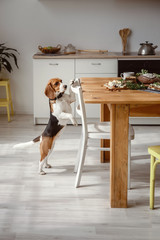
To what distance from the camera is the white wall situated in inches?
218

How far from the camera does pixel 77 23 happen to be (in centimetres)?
561

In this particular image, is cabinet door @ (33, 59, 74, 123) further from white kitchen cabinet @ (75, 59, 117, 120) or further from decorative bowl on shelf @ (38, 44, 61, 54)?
decorative bowl on shelf @ (38, 44, 61, 54)

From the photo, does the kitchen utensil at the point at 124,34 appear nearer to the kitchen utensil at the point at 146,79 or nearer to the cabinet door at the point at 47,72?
the cabinet door at the point at 47,72

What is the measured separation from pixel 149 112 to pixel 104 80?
1.02 m

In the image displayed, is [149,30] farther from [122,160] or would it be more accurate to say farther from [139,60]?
[122,160]

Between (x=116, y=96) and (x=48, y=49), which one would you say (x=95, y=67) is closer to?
(x=48, y=49)

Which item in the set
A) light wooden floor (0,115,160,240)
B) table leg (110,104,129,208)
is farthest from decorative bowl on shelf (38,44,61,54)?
table leg (110,104,129,208)

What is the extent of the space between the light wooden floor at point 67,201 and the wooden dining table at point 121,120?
137 mm

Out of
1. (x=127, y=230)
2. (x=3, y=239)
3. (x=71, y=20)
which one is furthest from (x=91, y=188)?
(x=71, y=20)

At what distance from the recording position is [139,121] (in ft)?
16.9

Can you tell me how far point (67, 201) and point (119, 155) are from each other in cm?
51

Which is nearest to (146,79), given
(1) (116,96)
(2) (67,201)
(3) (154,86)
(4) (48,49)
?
(3) (154,86)

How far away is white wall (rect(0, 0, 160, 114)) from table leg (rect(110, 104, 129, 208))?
3127mm

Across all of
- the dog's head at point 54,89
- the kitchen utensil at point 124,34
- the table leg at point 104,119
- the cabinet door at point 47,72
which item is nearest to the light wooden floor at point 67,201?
the table leg at point 104,119
